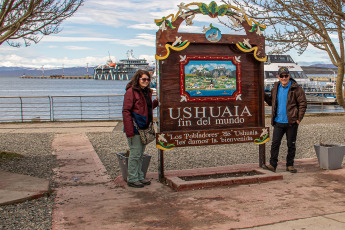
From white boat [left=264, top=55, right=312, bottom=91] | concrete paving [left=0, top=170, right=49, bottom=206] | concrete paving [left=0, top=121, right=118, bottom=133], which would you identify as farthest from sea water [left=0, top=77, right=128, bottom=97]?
concrete paving [left=0, top=170, right=49, bottom=206]

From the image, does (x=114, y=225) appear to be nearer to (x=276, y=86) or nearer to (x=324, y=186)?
(x=324, y=186)

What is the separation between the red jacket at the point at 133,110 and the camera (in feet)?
20.1

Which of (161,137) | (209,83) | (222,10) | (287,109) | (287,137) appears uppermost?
(222,10)

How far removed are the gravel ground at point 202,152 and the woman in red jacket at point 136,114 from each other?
1091 mm

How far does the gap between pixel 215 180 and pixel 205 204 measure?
105 cm

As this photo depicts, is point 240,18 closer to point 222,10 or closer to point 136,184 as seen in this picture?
point 222,10

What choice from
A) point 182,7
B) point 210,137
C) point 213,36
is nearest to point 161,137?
point 210,137

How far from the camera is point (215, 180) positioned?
20.9ft

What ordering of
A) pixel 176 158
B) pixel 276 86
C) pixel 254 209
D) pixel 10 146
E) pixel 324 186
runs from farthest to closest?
pixel 10 146 → pixel 176 158 → pixel 276 86 → pixel 324 186 → pixel 254 209

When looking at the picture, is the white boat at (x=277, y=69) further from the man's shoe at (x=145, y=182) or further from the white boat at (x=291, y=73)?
the man's shoe at (x=145, y=182)

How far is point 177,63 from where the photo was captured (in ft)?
22.0

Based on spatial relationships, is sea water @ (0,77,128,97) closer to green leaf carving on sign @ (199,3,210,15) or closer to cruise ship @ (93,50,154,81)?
cruise ship @ (93,50,154,81)

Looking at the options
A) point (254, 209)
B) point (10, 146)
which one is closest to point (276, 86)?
point (254, 209)

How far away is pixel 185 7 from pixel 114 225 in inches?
140
